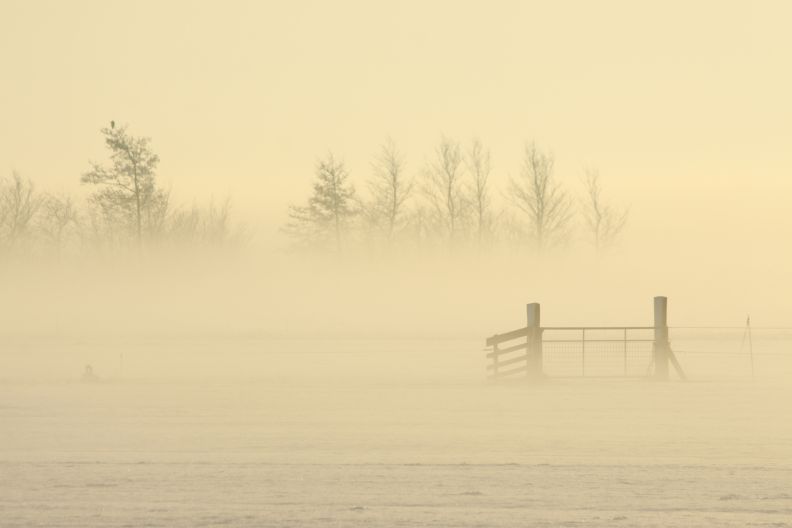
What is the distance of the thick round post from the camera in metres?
33.1

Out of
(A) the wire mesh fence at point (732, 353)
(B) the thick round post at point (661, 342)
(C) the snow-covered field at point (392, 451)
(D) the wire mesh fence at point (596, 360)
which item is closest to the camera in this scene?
(C) the snow-covered field at point (392, 451)

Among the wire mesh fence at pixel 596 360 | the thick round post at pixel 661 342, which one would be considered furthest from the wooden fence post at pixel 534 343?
the thick round post at pixel 661 342

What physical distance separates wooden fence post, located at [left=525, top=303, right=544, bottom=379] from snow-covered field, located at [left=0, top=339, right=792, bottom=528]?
43 cm

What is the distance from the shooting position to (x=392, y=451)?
19.8 m

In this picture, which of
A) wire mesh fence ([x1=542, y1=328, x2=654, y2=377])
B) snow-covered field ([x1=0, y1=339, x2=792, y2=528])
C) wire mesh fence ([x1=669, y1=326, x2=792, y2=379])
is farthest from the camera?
wire mesh fence ([x1=669, y1=326, x2=792, y2=379])

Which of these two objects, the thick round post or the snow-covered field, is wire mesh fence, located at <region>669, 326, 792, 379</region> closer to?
the snow-covered field

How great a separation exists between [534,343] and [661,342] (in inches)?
117

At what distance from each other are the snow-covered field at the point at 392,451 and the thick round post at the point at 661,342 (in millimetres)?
783

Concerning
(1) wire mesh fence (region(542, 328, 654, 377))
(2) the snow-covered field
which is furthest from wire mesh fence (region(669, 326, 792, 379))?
(1) wire mesh fence (region(542, 328, 654, 377))

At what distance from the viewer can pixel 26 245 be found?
3713 inches

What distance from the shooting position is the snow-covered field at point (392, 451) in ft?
47.1

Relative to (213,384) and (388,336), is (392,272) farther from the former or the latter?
(213,384)

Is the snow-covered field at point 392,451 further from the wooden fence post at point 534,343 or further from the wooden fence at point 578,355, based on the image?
the wooden fence at point 578,355

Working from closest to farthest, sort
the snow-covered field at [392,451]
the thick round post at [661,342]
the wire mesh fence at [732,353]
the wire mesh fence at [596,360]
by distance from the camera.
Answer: the snow-covered field at [392,451]
the thick round post at [661,342]
the wire mesh fence at [596,360]
the wire mesh fence at [732,353]
